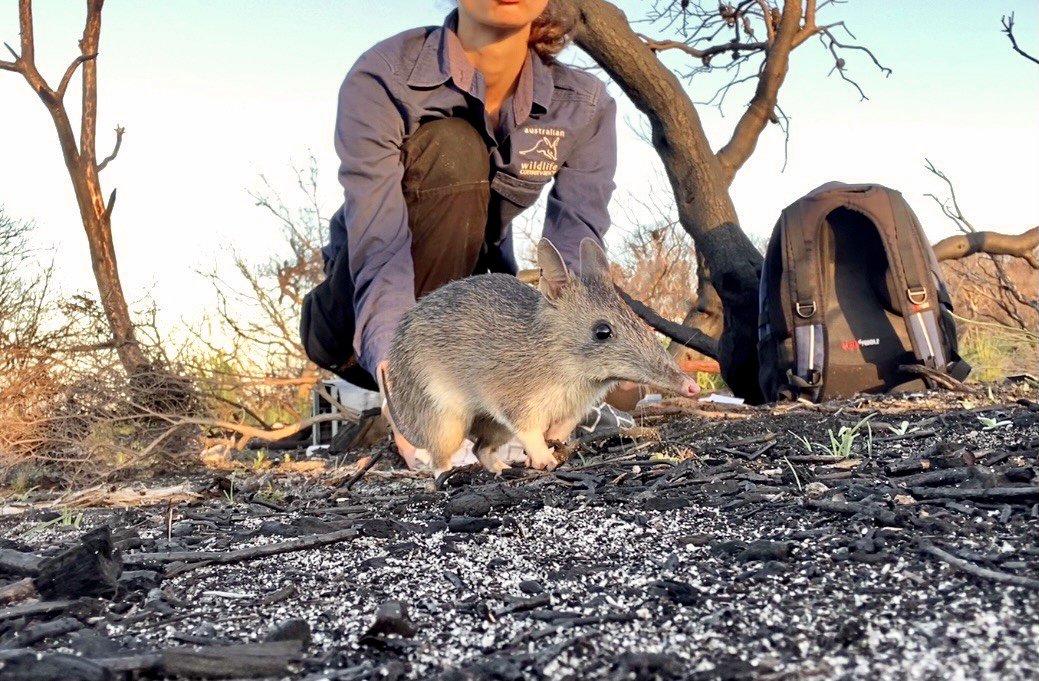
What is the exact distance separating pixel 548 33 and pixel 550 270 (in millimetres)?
1847

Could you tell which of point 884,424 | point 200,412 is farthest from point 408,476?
point 200,412

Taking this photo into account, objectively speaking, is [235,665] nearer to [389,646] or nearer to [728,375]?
[389,646]

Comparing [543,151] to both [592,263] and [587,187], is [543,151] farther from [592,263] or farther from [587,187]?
[592,263]

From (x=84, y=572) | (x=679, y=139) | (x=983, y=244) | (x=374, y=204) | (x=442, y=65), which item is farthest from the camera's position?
(x=983, y=244)

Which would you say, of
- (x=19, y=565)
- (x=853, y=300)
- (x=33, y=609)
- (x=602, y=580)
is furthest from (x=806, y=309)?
(x=33, y=609)

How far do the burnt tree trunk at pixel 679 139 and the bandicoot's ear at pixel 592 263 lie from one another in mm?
4765

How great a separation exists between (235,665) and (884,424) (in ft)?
8.99

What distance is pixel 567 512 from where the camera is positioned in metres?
2.52

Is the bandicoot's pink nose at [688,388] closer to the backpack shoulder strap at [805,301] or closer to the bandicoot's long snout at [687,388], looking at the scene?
the bandicoot's long snout at [687,388]

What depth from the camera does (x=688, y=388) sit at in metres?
2.87

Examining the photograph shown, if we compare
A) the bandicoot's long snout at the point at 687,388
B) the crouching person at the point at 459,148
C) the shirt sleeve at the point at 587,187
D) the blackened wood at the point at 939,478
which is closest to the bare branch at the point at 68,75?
the crouching person at the point at 459,148

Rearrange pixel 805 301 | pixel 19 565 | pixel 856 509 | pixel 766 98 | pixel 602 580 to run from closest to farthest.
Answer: pixel 602 580 → pixel 856 509 → pixel 19 565 → pixel 805 301 → pixel 766 98

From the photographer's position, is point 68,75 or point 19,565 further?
point 68,75

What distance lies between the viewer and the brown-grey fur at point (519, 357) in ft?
9.86
